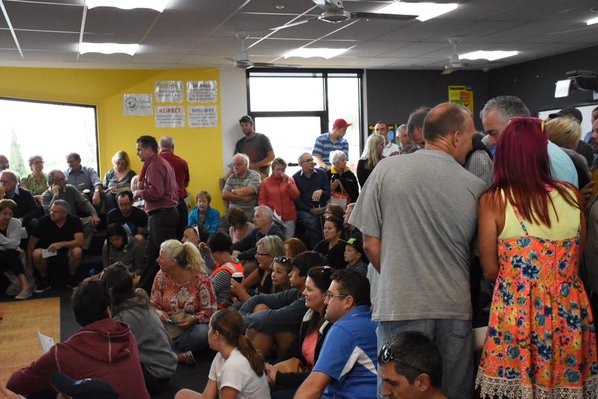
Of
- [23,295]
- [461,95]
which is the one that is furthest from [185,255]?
[461,95]

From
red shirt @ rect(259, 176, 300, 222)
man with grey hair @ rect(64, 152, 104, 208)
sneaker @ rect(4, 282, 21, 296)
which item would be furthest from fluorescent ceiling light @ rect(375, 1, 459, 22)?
sneaker @ rect(4, 282, 21, 296)

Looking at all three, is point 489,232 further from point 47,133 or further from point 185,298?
point 47,133

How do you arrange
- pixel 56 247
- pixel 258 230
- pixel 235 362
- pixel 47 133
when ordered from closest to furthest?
pixel 235 362
pixel 258 230
pixel 56 247
pixel 47 133

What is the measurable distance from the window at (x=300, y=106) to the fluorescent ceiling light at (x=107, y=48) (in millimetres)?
2571

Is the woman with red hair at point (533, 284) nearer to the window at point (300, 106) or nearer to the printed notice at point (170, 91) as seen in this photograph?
the printed notice at point (170, 91)

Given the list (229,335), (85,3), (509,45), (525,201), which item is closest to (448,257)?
(525,201)

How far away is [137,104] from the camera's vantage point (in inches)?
369

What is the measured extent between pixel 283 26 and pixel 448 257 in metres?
5.00

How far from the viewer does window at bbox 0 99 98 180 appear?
8.88m

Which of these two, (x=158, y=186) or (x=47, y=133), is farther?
(x=47, y=133)

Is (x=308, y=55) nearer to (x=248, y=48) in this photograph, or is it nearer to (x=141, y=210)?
(x=248, y=48)

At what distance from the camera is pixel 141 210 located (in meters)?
7.50

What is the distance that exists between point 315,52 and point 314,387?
658cm

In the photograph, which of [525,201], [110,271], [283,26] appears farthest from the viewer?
[283,26]
